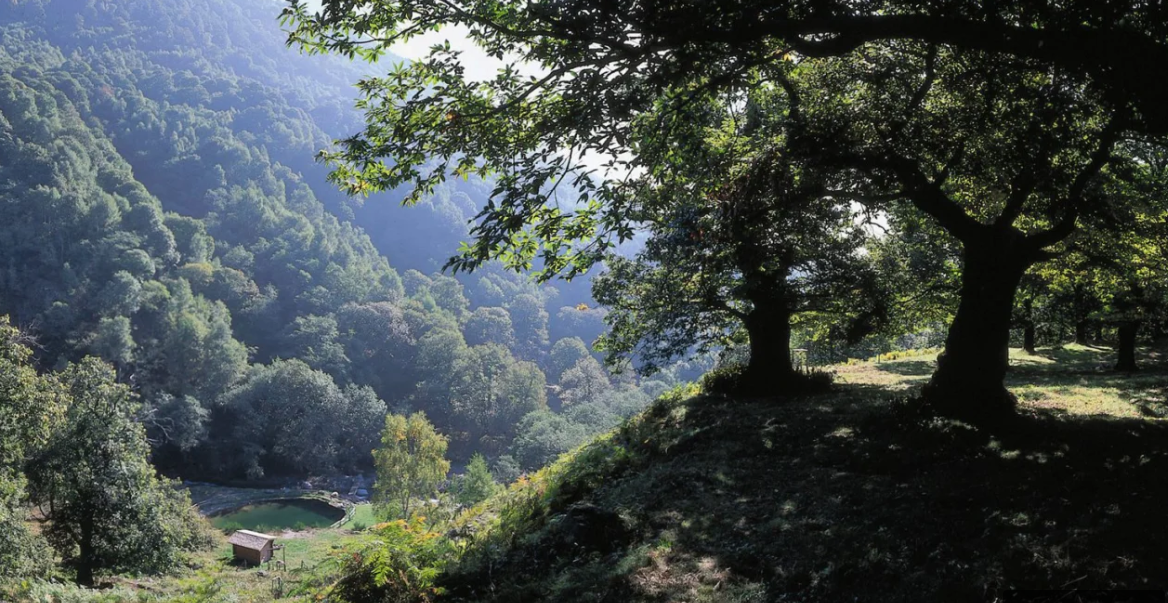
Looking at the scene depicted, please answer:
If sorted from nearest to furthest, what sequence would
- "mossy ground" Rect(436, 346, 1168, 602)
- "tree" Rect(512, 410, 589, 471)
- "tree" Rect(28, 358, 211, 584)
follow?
"mossy ground" Rect(436, 346, 1168, 602) → "tree" Rect(28, 358, 211, 584) → "tree" Rect(512, 410, 589, 471)

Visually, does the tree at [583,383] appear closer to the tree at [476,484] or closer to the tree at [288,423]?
the tree at [288,423]

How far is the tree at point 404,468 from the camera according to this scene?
156 ft

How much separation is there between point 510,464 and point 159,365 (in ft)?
134

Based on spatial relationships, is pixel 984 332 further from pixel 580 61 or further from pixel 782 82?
pixel 580 61

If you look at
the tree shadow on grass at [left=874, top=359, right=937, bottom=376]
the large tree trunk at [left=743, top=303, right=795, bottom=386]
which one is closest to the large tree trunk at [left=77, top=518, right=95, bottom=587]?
the large tree trunk at [left=743, top=303, right=795, bottom=386]

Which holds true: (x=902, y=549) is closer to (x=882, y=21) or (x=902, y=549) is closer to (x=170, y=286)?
(x=882, y=21)

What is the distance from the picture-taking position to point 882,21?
18.3 ft

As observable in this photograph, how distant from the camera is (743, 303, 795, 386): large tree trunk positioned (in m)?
13.8

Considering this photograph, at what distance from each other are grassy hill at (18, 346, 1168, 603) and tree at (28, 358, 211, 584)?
480 inches

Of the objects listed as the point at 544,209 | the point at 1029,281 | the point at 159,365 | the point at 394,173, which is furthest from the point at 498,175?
the point at 159,365

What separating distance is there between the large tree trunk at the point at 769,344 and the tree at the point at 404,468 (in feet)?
121

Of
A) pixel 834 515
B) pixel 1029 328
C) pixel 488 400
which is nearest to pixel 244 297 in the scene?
pixel 488 400

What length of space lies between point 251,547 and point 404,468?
49.6 ft

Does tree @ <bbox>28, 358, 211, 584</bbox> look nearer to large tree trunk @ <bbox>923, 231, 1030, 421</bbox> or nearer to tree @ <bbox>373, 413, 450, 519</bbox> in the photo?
tree @ <bbox>373, 413, 450, 519</bbox>
